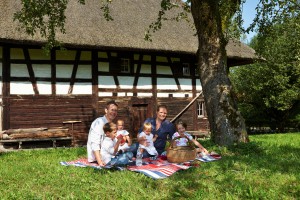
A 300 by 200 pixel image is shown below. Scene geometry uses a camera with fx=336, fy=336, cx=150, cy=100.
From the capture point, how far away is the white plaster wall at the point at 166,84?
1546cm

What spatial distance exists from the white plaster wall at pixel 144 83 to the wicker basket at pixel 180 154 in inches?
337

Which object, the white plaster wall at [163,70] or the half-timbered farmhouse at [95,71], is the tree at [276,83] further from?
the white plaster wall at [163,70]

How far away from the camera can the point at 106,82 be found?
14133 millimetres

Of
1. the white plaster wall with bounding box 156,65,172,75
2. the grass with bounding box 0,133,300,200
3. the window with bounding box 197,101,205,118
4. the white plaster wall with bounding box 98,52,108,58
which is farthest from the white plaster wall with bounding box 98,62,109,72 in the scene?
the grass with bounding box 0,133,300,200

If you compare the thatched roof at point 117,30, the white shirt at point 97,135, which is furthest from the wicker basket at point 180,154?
the thatched roof at point 117,30

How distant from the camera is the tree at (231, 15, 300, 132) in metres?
20.8

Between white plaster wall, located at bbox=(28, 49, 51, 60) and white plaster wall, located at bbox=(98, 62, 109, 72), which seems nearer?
white plaster wall, located at bbox=(28, 49, 51, 60)

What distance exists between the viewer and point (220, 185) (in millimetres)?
4691

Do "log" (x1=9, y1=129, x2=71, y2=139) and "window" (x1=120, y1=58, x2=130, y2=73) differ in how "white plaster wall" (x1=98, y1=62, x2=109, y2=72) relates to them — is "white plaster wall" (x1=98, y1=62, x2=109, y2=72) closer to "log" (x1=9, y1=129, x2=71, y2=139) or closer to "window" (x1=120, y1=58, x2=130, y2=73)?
"window" (x1=120, y1=58, x2=130, y2=73)

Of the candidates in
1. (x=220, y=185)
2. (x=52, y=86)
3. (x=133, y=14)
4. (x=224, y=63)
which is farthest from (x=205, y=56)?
(x=133, y=14)

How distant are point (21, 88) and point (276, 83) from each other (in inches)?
598

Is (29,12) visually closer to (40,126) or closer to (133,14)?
(40,126)

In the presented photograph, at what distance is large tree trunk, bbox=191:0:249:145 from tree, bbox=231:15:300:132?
40.4 ft

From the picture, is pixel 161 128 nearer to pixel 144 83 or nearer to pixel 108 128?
pixel 108 128
